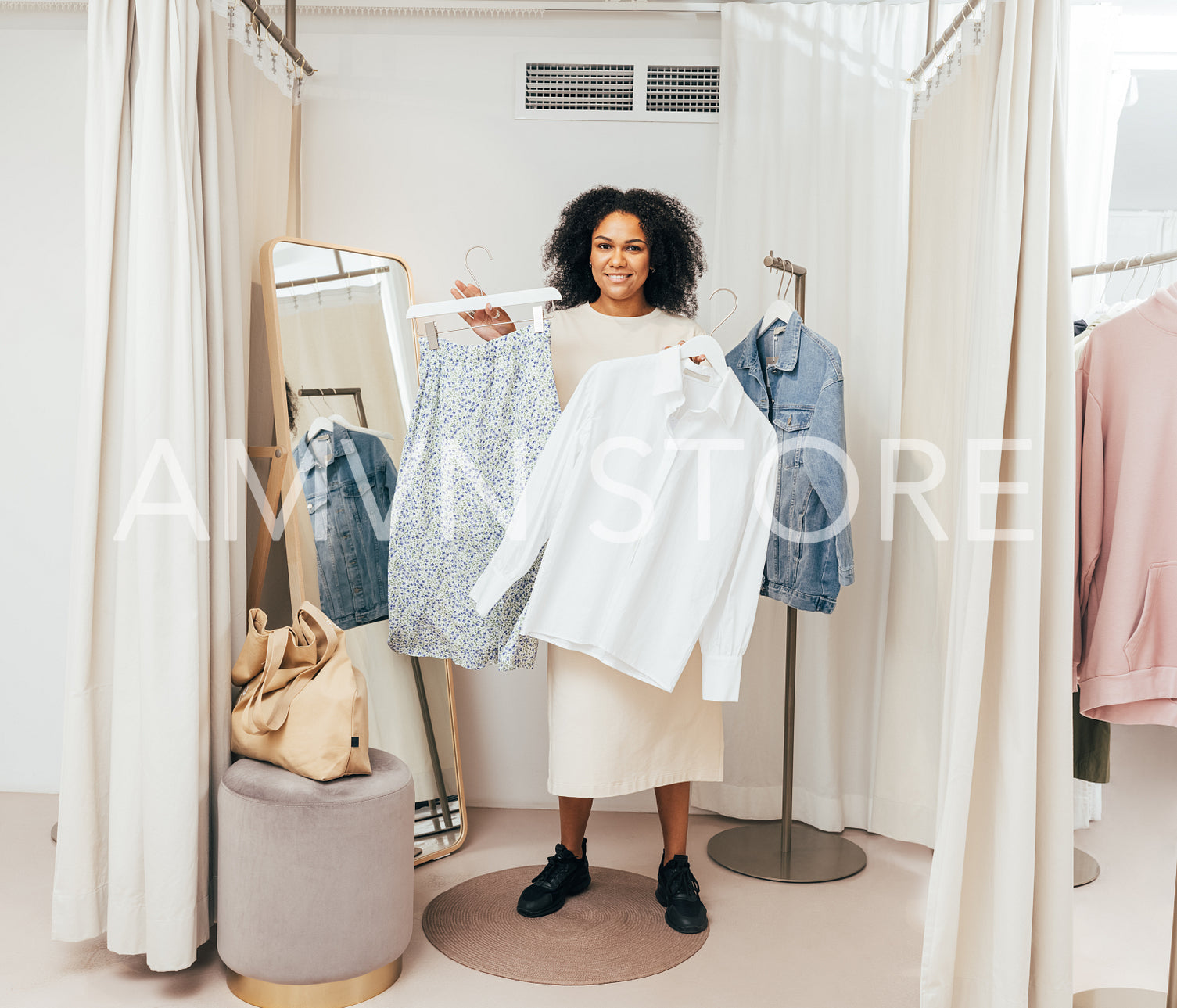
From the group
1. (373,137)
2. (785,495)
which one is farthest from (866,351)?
(373,137)

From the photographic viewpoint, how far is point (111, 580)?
6.62 ft

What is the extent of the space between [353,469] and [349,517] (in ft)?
0.48

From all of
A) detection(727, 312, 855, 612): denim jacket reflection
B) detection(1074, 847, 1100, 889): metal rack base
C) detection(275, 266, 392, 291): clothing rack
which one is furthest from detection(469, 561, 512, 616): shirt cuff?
detection(1074, 847, 1100, 889): metal rack base

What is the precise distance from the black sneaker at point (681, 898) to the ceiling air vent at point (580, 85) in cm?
237

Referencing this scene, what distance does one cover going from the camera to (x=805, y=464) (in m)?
2.51

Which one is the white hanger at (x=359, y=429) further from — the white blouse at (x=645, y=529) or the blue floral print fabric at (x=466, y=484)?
the white blouse at (x=645, y=529)

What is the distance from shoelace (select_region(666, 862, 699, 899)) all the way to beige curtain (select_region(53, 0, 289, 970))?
1.11 m

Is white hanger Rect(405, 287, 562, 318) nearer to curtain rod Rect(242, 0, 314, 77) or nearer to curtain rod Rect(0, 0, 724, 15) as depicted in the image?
curtain rod Rect(242, 0, 314, 77)

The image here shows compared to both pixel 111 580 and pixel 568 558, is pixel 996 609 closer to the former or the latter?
pixel 568 558

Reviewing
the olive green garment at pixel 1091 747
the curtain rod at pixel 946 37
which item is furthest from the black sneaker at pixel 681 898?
the curtain rod at pixel 946 37

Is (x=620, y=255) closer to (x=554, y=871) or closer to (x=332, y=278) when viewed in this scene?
(x=332, y=278)

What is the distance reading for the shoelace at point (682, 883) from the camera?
7.73 ft

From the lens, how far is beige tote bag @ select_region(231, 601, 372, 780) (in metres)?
2.00

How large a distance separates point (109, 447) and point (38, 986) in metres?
1.16
